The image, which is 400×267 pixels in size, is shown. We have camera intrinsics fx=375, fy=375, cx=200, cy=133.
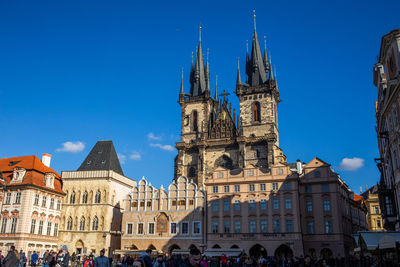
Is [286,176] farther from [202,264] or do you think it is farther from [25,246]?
[202,264]

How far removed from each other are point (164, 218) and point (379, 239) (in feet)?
107

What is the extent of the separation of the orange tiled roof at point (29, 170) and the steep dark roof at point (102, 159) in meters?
5.01

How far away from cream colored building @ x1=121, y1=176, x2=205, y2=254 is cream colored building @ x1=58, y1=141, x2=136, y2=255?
2.62 m

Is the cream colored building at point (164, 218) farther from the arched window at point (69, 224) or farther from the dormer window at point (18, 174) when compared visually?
the dormer window at point (18, 174)

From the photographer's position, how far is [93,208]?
51531mm

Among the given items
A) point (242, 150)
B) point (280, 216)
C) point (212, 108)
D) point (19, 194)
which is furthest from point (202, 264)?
point (212, 108)

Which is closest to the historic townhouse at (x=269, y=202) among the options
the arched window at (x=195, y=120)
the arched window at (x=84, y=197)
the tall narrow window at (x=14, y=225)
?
the arched window at (x=195, y=120)

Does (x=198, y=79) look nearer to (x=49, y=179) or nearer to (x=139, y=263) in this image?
(x=49, y=179)

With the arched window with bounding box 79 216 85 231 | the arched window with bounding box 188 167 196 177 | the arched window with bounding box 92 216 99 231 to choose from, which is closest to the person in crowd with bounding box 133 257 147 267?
the arched window with bounding box 92 216 99 231

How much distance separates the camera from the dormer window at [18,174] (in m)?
46.7

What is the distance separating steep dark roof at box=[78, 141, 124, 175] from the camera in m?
55.3

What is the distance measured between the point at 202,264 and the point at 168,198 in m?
42.8

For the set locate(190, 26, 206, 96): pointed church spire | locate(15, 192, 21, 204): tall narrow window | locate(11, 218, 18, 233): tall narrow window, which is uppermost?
locate(190, 26, 206, 96): pointed church spire

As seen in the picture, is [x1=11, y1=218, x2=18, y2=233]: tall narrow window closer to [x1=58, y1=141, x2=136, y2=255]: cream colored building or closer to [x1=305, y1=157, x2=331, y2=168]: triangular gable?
[x1=58, y1=141, x2=136, y2=255]: cream colored building
